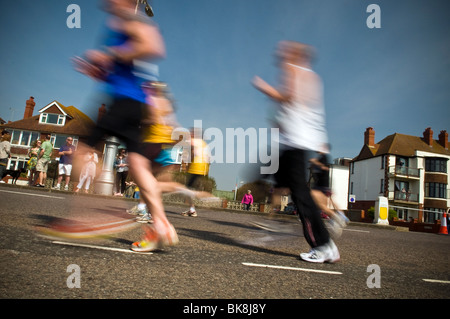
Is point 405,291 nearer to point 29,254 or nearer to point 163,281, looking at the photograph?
point 163,281

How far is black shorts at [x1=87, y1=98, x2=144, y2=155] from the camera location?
88.5 inches

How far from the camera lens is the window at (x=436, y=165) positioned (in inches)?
1469

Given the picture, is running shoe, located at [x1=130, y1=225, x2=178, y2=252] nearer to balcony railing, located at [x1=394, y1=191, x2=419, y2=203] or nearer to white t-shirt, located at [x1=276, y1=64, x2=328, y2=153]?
white t-shirt, located at [x1=276, y1=64, x2=328, y2=153]

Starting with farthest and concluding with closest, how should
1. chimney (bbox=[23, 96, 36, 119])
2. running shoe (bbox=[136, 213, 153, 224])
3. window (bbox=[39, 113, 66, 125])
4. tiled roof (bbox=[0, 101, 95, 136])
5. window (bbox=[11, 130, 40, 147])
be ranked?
chimney (bbox=[23, 96, 36, 119]) → window (bbox=[11, 130, 40, 147]) → window (bbox=[39, 113, 66, 125]) → tiled roof (bbox=[0, 101, 95, 136]) → running shoe (bbox=[136, 213, 153, 224])

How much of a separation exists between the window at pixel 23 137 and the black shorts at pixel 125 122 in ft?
140

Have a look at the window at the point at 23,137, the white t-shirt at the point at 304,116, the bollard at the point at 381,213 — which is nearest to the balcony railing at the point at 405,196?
the bollard at the point at 381,213

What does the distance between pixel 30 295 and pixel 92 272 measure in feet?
1.33

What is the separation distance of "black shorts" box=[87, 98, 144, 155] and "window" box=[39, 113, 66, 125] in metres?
40.5

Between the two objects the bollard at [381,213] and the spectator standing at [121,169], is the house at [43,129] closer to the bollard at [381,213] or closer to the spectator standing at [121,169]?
the spectator standing at [121,169]

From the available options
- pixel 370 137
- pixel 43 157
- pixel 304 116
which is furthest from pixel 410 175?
pixel 304 116

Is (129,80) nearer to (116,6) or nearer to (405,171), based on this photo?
(116,6)

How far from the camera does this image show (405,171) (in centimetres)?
3753

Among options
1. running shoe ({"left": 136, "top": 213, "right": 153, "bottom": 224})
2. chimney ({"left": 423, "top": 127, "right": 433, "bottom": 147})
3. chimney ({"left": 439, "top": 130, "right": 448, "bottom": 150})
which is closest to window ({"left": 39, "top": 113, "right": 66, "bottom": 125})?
running shoe ({"left": 136, "top": 213, "right": 153, "bottom": 224})

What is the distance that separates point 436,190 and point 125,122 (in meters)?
44.2
